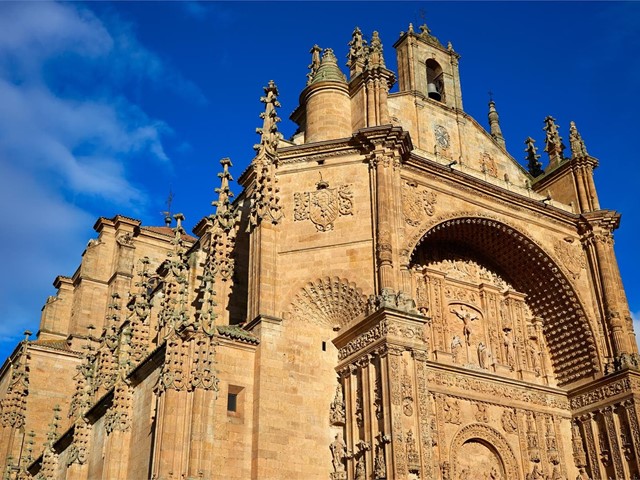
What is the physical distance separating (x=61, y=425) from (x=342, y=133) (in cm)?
1480

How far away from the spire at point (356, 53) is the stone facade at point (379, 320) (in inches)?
2.5

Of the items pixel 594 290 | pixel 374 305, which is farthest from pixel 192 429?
pixel 594 290

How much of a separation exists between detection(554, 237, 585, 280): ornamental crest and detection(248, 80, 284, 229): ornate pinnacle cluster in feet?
27.5

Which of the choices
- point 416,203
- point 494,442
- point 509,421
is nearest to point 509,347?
point 509,421

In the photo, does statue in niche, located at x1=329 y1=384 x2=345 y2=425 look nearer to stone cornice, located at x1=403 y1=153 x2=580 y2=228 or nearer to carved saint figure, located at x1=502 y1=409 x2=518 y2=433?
carved saint figure, located at x1=502 y1=409 x2=518 y2=433

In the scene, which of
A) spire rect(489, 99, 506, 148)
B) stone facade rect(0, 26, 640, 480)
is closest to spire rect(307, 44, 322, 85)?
stone facade rect(0, 26, 640, 480)

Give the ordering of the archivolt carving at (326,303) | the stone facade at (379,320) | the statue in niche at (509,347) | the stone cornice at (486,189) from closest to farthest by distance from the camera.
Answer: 1. the stone facade at (379,320)
2. the archivolt carving at (326,303)
3. the stone cornice at (486,189)
4. the statue in niche at (509,347)

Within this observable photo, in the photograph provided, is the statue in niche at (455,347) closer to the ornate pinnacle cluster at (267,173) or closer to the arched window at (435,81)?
the ornate pinnacle cluster at (267,173)

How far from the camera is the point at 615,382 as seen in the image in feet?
64.3

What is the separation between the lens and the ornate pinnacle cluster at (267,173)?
17.9 m

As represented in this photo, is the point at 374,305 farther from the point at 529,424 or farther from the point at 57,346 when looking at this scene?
the point at 57,346

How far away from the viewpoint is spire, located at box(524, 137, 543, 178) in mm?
25344

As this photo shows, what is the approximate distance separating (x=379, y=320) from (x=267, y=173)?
481cm

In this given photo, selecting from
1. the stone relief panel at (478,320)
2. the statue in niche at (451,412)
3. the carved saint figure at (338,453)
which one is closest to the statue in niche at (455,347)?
the stone relief panel at (478,320)
